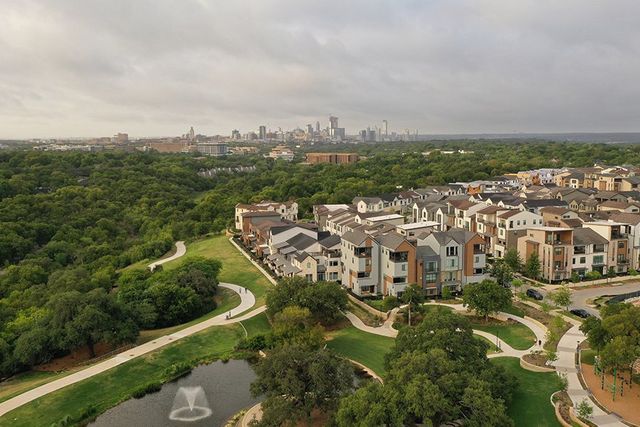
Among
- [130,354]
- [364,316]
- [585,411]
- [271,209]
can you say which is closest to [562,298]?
[364,316]

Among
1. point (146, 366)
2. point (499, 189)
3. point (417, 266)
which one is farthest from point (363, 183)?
point (146, 366)

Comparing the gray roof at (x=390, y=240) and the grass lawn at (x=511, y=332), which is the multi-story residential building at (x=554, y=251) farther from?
the gray roof at (x=390, y=240)

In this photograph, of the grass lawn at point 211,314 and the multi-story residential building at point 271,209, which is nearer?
the grass lawn at point 211,314

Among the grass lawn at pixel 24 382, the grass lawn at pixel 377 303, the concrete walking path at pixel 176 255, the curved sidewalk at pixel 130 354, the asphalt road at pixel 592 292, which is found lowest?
the grass lawn at pixel 24 382

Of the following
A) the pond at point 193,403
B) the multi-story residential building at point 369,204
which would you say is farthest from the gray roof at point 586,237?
the pond at point 193,403

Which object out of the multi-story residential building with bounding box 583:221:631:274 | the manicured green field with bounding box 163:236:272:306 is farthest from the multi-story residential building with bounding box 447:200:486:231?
the manicured green field with bounding box 163:236:272:306

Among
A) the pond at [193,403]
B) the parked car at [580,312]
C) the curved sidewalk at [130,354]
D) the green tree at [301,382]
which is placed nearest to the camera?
the green tree at [301,382]
